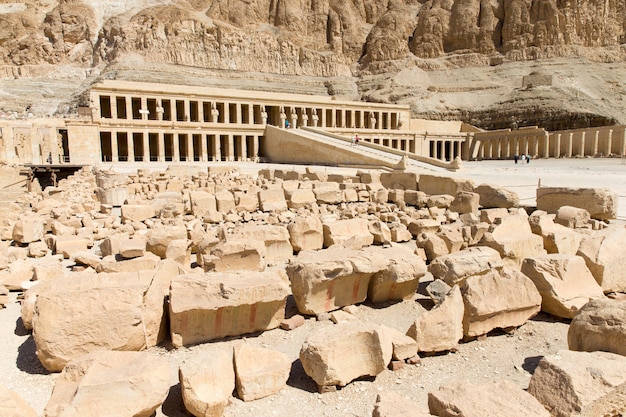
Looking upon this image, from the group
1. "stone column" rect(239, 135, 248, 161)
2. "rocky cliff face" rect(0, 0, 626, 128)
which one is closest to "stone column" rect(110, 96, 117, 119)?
"stone column" rect(239, 135, 248, 161)

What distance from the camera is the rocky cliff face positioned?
50.7 meters

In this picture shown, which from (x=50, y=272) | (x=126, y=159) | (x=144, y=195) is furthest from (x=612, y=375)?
(x=126, y=159)

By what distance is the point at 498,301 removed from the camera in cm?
462

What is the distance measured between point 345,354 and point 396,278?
1.75m

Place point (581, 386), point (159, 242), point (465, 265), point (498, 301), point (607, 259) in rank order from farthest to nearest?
1. point (159, 242)
2. point (465, 265)
3. point (607, 259)
4. point (498, 301)
5. point (581, 386)

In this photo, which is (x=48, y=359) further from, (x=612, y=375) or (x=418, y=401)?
(x=612, y=375)

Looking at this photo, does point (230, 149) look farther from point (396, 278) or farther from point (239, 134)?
point (396, 278)

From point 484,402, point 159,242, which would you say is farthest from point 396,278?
point 159,242

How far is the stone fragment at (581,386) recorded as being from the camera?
3014 mm

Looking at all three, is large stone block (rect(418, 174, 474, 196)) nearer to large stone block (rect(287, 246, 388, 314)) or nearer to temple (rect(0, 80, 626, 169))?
large stone block (rect(287, 246, 388, 314))

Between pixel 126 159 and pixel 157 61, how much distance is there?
65.4 ft

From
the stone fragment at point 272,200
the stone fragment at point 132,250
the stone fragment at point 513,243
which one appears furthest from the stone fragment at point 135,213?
the stone fragment at point 513,243

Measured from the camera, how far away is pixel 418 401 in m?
3.62

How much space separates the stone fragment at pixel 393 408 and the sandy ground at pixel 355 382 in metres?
0.17
